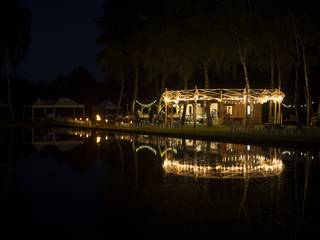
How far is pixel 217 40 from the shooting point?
1492 inches

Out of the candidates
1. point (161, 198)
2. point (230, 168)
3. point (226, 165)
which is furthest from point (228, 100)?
point (161, 198)

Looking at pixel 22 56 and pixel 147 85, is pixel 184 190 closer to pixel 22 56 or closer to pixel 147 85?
pixel 22 56

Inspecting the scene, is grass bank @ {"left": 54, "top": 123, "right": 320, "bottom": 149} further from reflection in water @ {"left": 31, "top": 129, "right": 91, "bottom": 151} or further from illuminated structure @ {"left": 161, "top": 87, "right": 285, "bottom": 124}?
reflection in water @ {"left": 31, "top": 129, "right": 91, "bottom": 151}

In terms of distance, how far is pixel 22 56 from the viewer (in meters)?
59.8

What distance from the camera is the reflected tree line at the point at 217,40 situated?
33.4 m

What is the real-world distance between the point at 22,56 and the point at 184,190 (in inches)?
2095

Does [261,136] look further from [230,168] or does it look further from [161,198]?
[161,198]

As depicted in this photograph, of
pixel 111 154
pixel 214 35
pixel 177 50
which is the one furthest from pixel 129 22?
pixel 111 154

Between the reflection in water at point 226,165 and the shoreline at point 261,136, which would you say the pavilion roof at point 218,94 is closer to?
the shoreline at point 261,136

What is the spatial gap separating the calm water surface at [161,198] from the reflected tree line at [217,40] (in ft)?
59.5

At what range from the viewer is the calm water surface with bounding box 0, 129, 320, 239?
769 cm

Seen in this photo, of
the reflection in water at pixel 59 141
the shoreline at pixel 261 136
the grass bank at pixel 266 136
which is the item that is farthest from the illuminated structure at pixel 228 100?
the reflection in water at pixel 59 141

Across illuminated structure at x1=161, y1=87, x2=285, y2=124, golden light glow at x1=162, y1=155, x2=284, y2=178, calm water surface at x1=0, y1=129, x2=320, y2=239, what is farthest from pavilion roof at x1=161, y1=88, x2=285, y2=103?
calm water surface at x1=0, y1=129, x2=320, y2=239

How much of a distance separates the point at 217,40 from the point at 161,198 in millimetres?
29359
